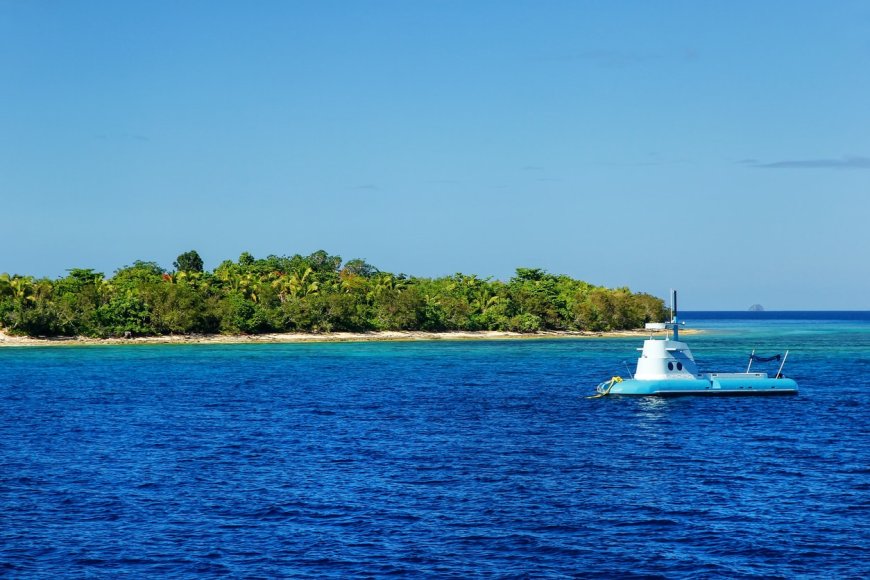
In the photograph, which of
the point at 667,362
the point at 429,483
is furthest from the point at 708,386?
the point at 429,483

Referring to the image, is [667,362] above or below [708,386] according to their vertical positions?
above

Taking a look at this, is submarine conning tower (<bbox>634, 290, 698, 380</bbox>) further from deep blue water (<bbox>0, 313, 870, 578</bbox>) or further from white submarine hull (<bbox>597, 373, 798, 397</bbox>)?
deep blue water (<bbox>0, 313, 870, 578</bbox>)

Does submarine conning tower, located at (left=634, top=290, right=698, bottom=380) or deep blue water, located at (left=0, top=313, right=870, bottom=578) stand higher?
submarine conning tower, located at (left=634, top=290, right=698, bottom=380)

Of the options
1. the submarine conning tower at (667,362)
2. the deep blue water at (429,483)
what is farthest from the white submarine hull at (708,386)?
the deep blue water at (429,483)

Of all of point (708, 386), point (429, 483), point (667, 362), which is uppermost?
point (667, 362)

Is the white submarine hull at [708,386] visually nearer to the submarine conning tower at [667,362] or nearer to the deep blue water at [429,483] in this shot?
the submarine conning tower at [667,362]

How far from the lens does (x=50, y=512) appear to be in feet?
125

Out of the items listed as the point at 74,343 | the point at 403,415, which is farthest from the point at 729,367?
the point at 74,343

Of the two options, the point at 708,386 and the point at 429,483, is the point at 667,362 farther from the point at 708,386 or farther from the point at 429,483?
the point at 429,483

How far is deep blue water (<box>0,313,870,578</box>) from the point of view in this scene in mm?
32031

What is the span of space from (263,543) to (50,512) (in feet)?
33.4

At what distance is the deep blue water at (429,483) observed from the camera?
3203 cm

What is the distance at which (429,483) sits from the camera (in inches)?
1743

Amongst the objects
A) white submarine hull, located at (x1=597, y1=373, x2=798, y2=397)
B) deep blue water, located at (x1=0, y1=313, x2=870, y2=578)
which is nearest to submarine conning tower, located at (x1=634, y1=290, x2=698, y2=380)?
white submarine hull, located at (x1=597, y1=373, x2=798, y2=397)
